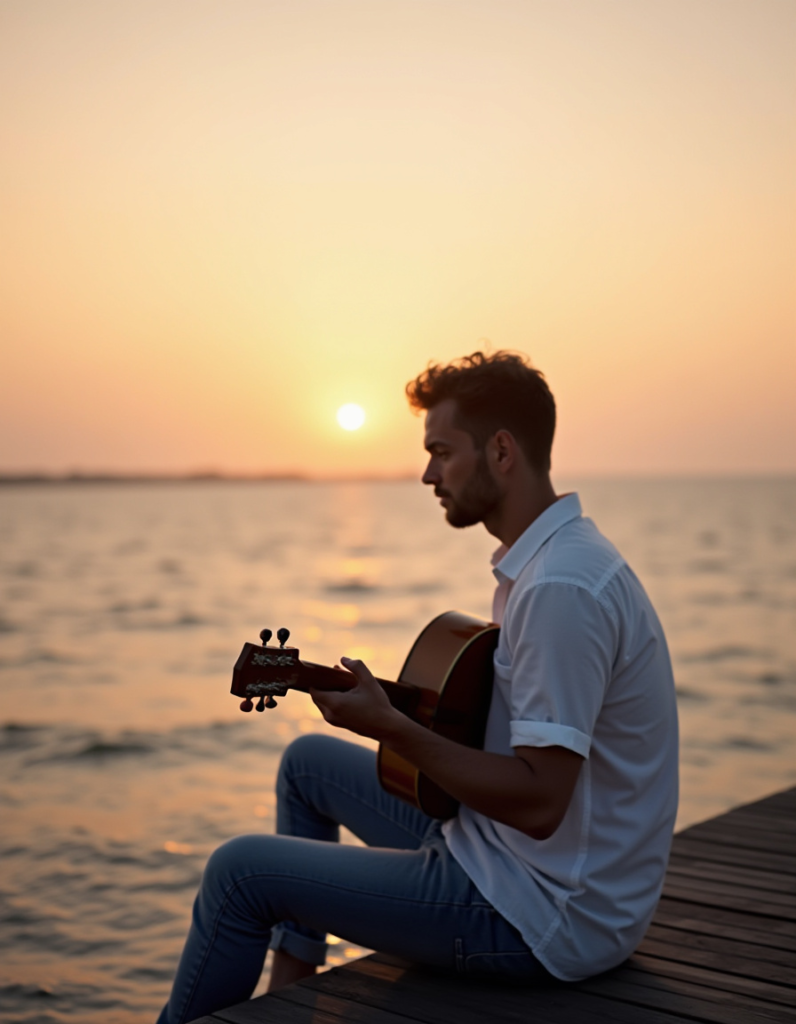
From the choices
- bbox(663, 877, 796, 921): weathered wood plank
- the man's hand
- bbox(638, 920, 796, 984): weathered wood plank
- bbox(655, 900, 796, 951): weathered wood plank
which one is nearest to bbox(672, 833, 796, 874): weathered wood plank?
bbox(663, 877, 796, 921): weathered wood plank

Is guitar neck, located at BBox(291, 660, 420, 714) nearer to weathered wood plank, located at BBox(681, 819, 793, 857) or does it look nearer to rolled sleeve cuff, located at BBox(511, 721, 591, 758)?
rolled sleeve cuff, located at BBox(511, 721, 591, 758)

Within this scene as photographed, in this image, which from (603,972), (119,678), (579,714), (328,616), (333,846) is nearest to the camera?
(579,714)

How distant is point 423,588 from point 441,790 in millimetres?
24445

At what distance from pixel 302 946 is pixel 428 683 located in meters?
0.84

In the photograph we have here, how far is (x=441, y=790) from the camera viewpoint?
2.72m

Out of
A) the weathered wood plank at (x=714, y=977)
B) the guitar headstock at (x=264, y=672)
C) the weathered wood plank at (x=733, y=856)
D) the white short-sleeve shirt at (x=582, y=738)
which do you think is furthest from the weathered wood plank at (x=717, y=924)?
the guitar headstock at (x=264, y=672)

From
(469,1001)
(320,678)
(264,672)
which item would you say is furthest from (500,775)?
(469,1001)

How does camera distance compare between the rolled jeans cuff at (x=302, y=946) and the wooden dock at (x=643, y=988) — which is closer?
the wooden dock at (x=643, y=988)

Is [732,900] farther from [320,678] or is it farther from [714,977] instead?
[320,678]

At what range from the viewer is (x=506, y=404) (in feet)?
9.29

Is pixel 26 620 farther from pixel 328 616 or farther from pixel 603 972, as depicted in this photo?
pixel 603 972

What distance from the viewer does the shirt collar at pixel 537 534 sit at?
2658 mm

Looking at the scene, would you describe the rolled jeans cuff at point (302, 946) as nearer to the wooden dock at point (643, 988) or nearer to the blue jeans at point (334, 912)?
the wooden dock at point (643, 988)

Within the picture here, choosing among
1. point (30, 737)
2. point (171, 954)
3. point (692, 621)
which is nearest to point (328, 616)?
point (692, 621)
